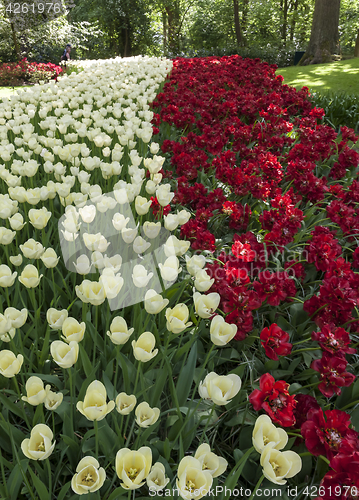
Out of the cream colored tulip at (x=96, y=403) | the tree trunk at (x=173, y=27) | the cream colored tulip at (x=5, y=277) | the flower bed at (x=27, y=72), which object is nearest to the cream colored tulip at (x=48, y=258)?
the cream colored tulip at (x=5, y=277)

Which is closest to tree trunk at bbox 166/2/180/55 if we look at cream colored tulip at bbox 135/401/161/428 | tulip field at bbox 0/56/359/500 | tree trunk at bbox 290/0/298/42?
tree trunk at bbox 290/0/298/42

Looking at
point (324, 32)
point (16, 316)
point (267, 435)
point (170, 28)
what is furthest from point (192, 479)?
point (170, 28)

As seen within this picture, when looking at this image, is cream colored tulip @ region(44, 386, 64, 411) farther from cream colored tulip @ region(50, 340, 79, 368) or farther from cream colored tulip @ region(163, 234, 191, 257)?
cream colored tulip @ region(163, 234, 191, 257)

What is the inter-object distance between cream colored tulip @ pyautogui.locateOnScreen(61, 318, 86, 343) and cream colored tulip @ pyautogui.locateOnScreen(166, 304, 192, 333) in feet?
0.93

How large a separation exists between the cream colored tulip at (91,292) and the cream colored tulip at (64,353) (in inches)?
7.5

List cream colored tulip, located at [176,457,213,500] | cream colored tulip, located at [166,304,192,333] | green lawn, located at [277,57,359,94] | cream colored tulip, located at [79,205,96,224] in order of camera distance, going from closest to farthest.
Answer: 1. cream colored tulip, located at [176,457,213,500]
2. cream colored tulip, located at [166,304,192,333]
3. cream colored tulip, located at [79,205,96,224]
4. green lawn, located at [277,57,359,94]

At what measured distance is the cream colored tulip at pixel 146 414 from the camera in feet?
3.13

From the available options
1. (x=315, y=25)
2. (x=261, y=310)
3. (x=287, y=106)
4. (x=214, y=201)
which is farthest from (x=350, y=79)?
(x=261, y=310)

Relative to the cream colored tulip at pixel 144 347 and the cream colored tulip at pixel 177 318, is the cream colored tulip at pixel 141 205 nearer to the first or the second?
the cream colored tulip at pixel 177 318

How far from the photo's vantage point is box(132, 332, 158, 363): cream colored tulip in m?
1.03

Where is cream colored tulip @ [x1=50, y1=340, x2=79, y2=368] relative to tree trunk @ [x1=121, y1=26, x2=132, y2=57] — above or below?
below

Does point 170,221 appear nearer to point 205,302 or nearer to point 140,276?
point 140,276

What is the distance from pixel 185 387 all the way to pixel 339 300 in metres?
0.76

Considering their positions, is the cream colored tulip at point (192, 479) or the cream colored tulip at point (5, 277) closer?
the cream colored tulip at point (192, 479)
